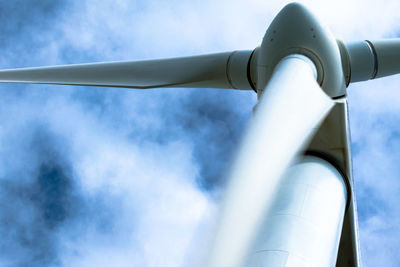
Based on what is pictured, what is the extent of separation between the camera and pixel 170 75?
13.5 m

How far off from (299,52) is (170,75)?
14.3 ft

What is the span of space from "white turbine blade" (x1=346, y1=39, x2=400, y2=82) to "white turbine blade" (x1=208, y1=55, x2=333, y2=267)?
3.43 meters

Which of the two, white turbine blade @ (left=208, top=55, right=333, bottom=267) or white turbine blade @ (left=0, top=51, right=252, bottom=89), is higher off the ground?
white turbine blade @ (left=0, top=51, right=252, bottom=89)

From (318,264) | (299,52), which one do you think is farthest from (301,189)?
(299,52)

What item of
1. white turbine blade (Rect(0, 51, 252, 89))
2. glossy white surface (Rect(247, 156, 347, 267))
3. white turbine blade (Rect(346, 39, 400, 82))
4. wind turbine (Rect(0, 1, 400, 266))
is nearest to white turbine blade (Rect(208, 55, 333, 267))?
wind turbine (Rect(0, 1, 400, 266))

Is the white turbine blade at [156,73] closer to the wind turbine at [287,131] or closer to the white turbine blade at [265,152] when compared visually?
the wind turbine at [287,131]

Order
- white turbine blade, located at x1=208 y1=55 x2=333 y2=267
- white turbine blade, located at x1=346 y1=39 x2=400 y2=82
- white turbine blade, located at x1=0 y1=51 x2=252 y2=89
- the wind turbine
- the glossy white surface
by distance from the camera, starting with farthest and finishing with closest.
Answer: white turbine blade, located at x1=0 y1=51 x2=252 y2=89
white turbine blade, located at x1=346 y1=39 x2=400 y2=82
the glossy white surface
the wind turbine
white turbine blade, located at x1=208 y1=55 x2=333 y2=267

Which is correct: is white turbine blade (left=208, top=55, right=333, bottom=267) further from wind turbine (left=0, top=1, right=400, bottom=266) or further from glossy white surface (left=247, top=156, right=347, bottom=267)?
glossy white surface (left=247, top=156, right=347, bottom=267)

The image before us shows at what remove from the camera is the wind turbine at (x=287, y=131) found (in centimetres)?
566

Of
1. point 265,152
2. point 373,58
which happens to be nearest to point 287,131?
point 265,152

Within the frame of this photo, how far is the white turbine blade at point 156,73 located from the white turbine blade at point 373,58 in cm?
282

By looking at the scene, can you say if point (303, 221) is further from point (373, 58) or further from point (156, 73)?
point (156, 73)

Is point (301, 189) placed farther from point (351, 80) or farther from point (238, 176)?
point (351, 80)

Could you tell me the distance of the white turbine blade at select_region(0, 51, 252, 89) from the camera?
1283 cm
